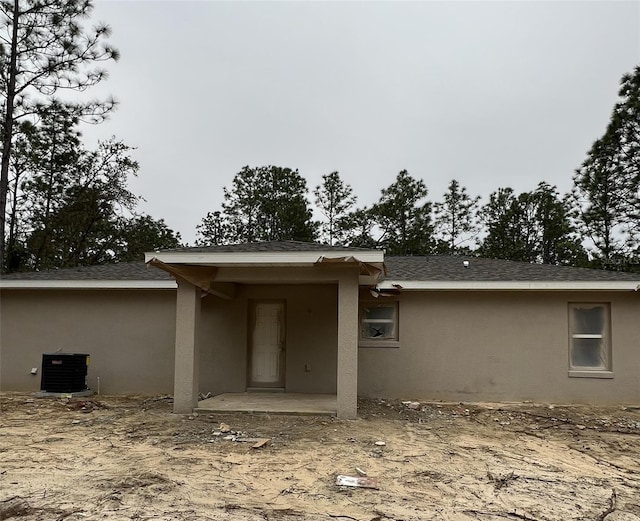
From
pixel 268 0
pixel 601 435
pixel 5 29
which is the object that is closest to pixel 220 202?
pixel 5 29

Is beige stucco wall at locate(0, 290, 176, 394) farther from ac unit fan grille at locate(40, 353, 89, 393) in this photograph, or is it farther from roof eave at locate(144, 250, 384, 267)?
roof eave at locate(144, 250, 384, 267)

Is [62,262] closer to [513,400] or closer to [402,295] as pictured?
[402,295]

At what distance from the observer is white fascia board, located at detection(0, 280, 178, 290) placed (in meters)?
10.1

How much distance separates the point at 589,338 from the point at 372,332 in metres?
4.18

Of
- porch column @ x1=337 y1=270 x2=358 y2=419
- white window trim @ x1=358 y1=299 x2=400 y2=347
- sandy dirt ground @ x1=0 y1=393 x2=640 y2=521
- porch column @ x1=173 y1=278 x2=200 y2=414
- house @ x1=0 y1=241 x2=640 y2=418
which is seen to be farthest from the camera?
white window trim @ x1=358 y1=299 x2=400 y2=347

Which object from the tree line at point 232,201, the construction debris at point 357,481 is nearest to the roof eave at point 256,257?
the construction debris at point 357,481

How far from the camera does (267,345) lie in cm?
1052

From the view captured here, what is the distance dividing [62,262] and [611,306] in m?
20.7

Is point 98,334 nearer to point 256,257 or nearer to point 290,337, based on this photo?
point 290,337

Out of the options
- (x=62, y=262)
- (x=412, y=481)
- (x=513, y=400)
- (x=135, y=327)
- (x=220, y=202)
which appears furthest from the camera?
(x=220, y=202)

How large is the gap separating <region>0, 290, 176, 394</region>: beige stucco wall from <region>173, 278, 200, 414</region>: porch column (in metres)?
2.36

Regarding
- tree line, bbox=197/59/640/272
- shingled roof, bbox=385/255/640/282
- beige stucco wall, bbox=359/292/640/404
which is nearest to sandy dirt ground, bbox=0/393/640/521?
beige stucco wall, bbox=359/292/640/404

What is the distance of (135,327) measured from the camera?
10469 mm

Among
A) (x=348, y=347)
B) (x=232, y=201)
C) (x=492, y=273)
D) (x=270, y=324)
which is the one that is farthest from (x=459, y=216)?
(x=348, y=347)
